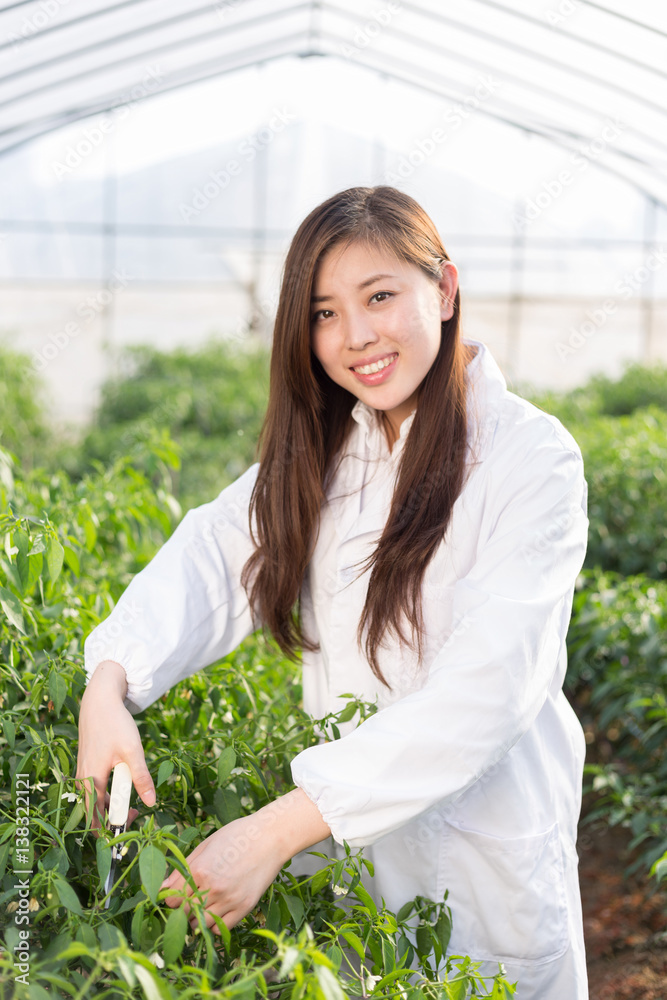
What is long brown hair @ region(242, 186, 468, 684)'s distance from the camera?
1180mm

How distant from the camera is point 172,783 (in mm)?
1085

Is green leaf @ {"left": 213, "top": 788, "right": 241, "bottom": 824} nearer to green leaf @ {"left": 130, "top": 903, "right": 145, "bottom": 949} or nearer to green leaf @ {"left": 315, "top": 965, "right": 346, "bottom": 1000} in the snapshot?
green leaf @ {"left": 130, "top": 903, "right": 145, "bottom": 949}

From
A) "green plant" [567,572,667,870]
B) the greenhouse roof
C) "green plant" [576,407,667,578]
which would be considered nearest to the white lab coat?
"green plant" [567,572,667,870]

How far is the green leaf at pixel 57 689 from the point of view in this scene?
3.40 ft

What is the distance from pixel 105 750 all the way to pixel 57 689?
0.09m

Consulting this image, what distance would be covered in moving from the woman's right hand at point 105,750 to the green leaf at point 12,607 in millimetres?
151

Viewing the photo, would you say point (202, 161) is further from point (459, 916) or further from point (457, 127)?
point (459, 916)

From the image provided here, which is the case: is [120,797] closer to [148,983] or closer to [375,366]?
[148,983]

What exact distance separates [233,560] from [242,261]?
8234 mm

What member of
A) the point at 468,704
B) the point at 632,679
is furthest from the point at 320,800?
the point at 632,679

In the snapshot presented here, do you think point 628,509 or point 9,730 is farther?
point 628,509

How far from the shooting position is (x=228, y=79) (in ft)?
26.7

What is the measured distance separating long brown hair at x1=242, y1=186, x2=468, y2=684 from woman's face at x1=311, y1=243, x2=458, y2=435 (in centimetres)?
2

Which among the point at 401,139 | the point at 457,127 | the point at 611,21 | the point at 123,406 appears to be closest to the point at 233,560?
the point at 611,21
